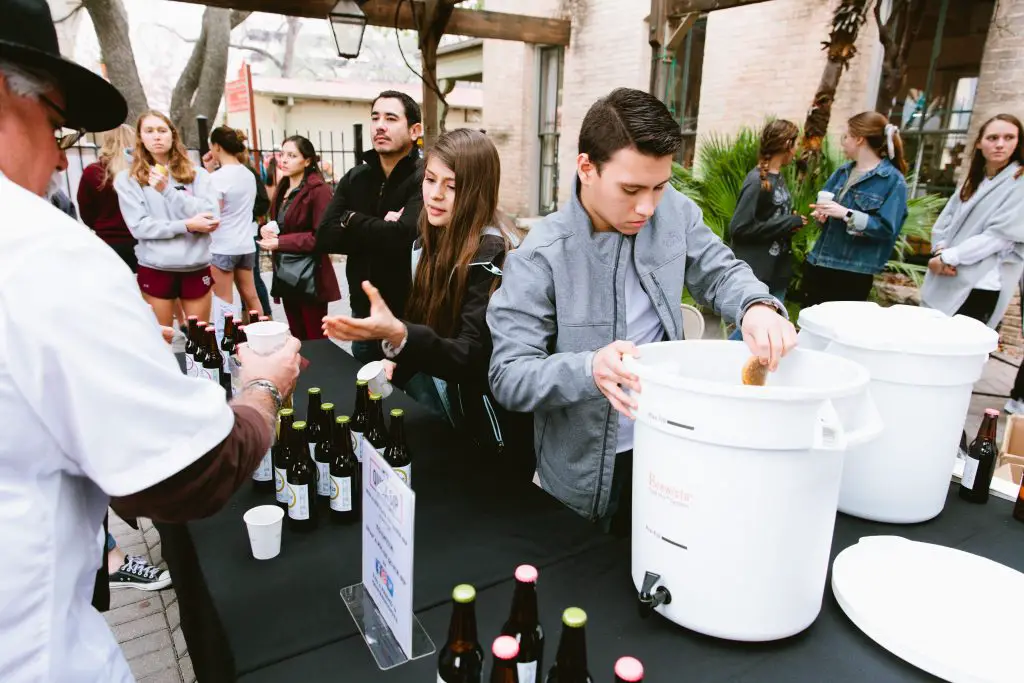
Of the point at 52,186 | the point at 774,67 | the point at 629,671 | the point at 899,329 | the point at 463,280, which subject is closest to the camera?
the point at 629,671

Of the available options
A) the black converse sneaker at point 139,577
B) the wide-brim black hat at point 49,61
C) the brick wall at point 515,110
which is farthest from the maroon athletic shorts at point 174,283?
the brick wall at point 515,110

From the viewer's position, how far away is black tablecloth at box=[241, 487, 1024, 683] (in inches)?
42.9

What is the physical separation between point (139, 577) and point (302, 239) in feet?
7.57

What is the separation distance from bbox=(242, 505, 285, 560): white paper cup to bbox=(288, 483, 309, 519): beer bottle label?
0.29 feet

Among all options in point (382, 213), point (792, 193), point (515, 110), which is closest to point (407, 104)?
point (382, 213)

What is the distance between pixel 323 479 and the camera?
5.37ft

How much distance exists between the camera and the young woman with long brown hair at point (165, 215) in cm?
445

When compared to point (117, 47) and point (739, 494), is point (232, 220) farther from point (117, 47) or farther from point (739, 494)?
point (117, 47)

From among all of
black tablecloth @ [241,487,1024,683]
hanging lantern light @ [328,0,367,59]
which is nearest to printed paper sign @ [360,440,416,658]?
black tablecloth @ [241,487,1024,683]

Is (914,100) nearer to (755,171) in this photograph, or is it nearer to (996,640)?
(755,171)

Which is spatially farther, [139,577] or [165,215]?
[165,215]

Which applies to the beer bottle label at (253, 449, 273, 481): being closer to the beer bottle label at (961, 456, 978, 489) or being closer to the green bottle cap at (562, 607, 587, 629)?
the green bottle cap at (562, 607, 587, 629)

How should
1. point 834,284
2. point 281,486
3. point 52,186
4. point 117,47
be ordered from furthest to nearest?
1. point 117,47
2. point 834,284
3. point 281,486
4. point 52,186

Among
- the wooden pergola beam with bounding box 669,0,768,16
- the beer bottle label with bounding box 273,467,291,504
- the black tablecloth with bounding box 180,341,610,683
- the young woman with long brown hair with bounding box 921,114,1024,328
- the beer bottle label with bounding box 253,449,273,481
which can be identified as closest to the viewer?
the black tablecloth with bounding box 180,341,610,683
